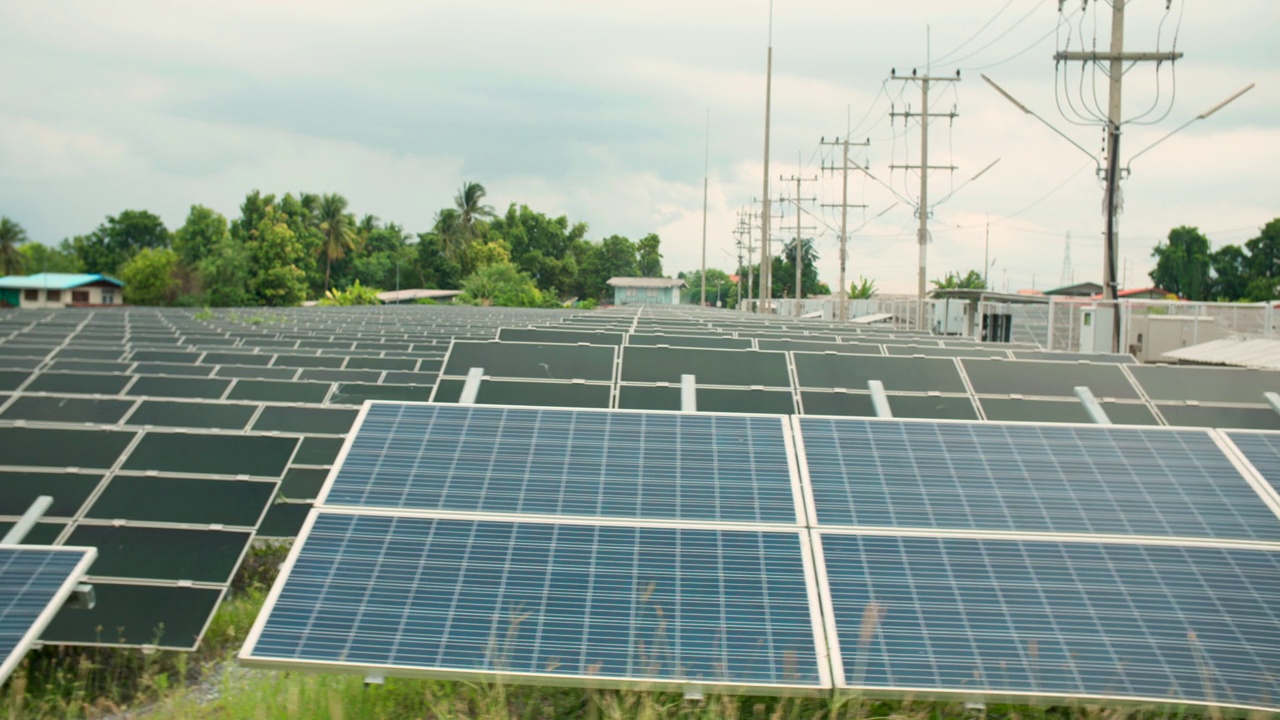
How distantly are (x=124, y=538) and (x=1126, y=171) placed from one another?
24008 millimetres

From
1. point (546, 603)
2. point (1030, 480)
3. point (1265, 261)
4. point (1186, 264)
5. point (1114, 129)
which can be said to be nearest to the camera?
point (546, 603)

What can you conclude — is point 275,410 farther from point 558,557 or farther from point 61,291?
point 61,291

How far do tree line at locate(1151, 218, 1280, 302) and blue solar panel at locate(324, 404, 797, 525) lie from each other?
278ft

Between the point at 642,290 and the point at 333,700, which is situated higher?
the point at 642,290

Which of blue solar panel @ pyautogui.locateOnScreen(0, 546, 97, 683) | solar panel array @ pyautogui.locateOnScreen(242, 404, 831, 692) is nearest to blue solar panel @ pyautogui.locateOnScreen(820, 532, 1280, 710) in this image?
solar panel array @ pyautogui.locateOnScreen(242, 404, 831, 692)

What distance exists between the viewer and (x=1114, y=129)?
79.0 ft

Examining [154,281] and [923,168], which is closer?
[923,168]

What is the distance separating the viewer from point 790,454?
18.2 ft

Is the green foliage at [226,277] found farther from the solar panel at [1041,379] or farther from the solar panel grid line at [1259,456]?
the solar panel grid line at [1259,456]

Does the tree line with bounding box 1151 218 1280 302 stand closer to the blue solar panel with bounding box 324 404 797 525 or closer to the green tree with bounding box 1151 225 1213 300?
the green tree with bounding box 1151 225 1213 300

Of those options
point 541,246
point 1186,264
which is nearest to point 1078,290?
point 1186,264

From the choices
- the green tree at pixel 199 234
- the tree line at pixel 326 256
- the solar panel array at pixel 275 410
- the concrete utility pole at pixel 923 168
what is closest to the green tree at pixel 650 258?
the tree line at pixel 326 256

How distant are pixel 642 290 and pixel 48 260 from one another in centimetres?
7764

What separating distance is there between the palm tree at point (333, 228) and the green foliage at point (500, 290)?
20430 mm
